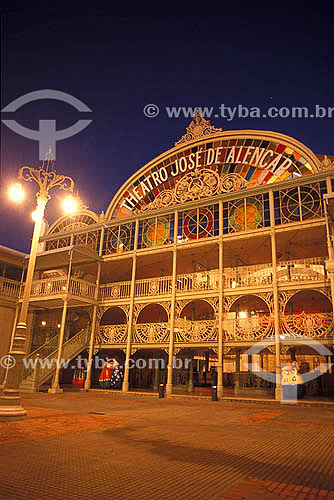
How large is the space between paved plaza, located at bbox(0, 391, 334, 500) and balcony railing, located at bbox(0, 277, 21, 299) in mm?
15401

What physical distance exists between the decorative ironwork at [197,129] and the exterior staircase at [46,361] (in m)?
13.1

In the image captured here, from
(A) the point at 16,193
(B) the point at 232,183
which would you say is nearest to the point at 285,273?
(B) the point at 232,183

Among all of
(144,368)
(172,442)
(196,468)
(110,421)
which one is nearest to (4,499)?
(196,468)

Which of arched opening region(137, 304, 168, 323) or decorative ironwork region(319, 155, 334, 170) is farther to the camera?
arched opening region(137, 304, 168, 323)

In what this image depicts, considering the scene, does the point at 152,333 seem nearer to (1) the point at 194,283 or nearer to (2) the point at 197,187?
(1) the point at 194,283

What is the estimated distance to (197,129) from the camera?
70.2ft

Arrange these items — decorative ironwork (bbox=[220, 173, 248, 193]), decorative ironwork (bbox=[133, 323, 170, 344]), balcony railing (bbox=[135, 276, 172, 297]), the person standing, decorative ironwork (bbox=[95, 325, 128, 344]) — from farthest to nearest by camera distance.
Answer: the person standing < decorative ironwork (bbox=[95, 325, 128, 344]) < balcony railing (bbox=[135, 276, 172, 297]) < decorative ironwork (bbox=[220, 173, 248, 193]) < decorative ironwork (bbox=[133, 323, 170, 344])

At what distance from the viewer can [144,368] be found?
81.7ft

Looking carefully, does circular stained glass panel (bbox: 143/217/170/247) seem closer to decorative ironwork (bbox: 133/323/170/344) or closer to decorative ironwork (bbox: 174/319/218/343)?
decorative ironwork (bbox: 133/323/170/344)

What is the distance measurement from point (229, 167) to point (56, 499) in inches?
712

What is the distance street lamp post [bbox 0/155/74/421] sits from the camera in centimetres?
879

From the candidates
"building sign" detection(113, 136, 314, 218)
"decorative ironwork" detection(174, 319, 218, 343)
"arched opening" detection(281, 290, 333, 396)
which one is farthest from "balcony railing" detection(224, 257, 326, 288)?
"building sign" detection(113, 136, 314, 218)

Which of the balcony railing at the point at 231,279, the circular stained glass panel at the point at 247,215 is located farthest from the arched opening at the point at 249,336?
the circular stained glass panel at the point at 247,215

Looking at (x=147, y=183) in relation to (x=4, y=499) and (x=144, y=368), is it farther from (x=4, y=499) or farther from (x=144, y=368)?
(x=4, y=499)
